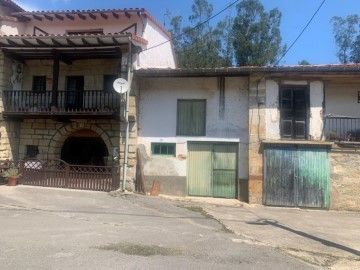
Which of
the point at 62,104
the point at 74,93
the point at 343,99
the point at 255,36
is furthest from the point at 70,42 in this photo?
the point at 255,36

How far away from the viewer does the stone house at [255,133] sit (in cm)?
1261

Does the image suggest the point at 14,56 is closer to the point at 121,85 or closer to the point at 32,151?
the point at 32,151

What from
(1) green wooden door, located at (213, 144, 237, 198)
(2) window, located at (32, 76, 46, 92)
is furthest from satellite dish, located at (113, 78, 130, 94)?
(2) window, located at (32, 76, 46, 92)

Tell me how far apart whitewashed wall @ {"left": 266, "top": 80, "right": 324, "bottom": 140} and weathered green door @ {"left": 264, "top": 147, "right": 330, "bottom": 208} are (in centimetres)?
62

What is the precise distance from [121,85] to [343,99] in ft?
27.4

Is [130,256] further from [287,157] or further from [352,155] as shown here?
[352,155]

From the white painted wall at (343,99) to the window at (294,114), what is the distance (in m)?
1.10

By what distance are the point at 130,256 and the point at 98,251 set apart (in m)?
0.57

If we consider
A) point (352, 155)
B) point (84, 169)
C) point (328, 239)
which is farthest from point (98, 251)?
point (352, 155)

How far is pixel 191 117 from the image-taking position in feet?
45.3

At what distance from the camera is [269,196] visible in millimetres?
12758

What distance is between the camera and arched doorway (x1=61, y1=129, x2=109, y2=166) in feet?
55.1

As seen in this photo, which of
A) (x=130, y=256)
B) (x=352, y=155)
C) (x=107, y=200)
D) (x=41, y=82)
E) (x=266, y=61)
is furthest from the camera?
(x=266, y=61)

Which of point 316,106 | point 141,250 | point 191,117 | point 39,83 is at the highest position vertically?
point 39,83
